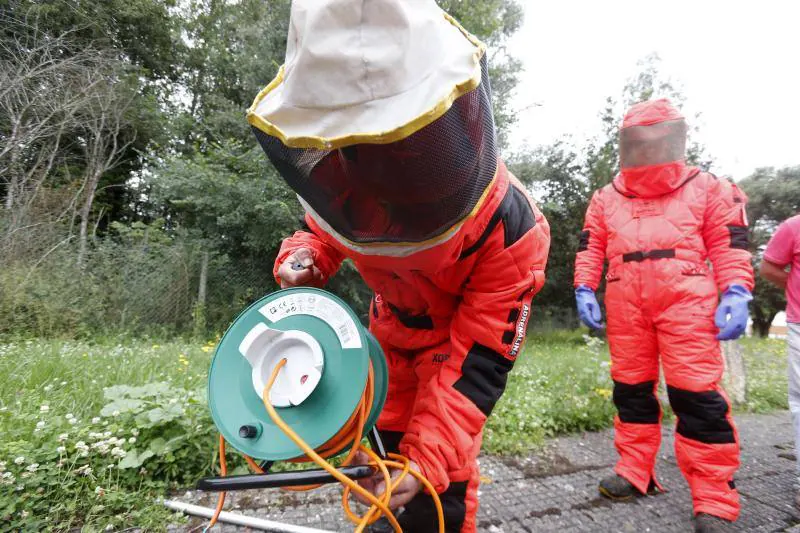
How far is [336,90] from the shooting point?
2.58 feet

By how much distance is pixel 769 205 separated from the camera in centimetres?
1561

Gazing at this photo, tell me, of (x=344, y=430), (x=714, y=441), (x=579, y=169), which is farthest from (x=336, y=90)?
(x=579, y=169)

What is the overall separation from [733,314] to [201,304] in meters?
6.51

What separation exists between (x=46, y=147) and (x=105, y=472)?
9074 millimetres

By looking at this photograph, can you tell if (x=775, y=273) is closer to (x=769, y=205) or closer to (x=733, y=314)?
(x=733, y=314)

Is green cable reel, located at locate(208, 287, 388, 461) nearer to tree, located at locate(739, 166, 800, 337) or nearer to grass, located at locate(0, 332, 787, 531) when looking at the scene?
grass, located at locate(0, 332, 787, 531)

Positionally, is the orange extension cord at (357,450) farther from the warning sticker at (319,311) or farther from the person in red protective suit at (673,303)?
the person in red protective suit at (673,303)

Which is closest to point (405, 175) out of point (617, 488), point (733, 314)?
point (733, 314)

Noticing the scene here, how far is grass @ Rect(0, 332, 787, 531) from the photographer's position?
1783 mm

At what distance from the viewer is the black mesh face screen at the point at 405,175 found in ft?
2.85

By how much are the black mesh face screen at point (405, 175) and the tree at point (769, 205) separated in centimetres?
1758

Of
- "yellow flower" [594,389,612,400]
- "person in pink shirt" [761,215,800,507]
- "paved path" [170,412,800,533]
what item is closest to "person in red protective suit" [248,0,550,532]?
"paved path" [170,412,800,533]

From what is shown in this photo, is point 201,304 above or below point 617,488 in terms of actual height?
above

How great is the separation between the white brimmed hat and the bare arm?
2946mm
